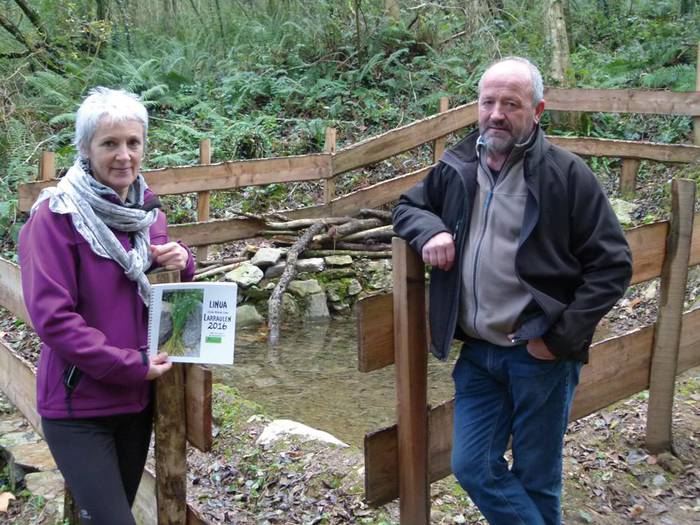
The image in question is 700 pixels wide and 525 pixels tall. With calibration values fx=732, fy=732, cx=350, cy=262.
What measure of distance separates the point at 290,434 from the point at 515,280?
259cm

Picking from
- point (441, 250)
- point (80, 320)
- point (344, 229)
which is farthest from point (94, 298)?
point (344, 229)

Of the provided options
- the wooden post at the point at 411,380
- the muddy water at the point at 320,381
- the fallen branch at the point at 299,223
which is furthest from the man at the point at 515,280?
the fallen branch at the point at 299,223

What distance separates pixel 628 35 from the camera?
50.6 feet

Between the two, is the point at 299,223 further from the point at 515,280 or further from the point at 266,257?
the point at 515,280

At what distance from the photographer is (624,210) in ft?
30.0

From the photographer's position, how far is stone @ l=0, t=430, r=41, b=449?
14.7 feet

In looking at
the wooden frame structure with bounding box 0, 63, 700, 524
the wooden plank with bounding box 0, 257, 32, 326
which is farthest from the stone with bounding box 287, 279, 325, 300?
the wooden plank with bounding box 0, 257, 32, 326

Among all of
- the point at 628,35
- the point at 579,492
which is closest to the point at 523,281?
the point at 579,492

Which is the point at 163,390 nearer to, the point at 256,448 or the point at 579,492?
the point at 256,448

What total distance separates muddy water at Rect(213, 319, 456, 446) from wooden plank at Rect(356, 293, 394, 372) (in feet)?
7.79

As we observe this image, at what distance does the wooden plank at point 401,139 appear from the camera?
350 inches

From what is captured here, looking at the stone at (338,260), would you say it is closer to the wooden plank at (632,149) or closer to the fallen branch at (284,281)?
the fallen branch at (284,281)

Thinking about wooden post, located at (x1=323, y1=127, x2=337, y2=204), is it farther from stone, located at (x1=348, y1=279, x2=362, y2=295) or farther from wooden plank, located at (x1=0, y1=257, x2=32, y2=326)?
wooden plank, located at (x1=0, y1=257, x2=32, y2=326)

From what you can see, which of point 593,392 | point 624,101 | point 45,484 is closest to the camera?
point 593,392
